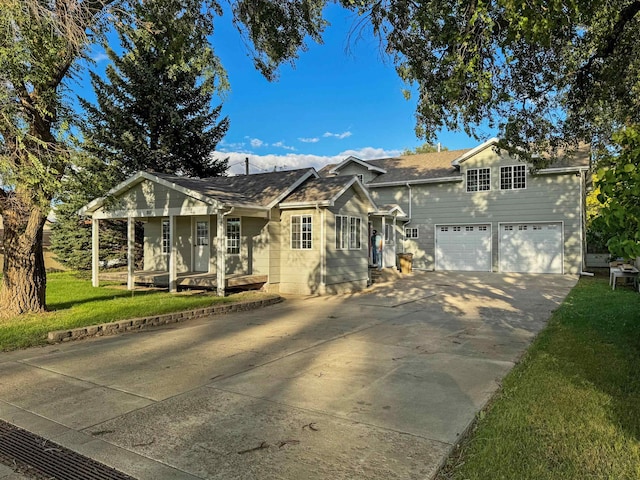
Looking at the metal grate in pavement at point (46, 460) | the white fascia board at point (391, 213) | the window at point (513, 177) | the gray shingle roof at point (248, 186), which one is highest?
the window at point (513, 177)

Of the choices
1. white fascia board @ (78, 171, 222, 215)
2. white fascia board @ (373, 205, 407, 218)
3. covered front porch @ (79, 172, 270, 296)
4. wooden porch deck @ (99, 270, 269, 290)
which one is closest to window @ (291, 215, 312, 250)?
covered front porch @ (79, 172, 270, 296)

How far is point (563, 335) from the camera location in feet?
24.6

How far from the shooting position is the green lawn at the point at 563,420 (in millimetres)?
3088

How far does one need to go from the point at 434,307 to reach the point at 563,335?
373 centimetres

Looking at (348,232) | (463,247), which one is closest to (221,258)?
(348,232)

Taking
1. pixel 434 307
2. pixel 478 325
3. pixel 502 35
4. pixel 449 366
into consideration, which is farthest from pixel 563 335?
pixel 502 35

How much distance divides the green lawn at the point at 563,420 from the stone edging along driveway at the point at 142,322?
21.6 ft

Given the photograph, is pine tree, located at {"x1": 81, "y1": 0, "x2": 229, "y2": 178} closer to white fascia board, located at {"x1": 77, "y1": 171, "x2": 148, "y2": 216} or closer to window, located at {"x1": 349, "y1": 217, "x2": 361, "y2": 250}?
white fascia board, located at {"x1": 77, "y1": 171, "x2": 148, "y2": 216}

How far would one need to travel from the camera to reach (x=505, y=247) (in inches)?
808

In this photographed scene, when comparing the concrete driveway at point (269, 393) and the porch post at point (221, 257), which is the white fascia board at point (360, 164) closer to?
the porch post at point (221, 257)

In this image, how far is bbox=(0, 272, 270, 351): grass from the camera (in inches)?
295

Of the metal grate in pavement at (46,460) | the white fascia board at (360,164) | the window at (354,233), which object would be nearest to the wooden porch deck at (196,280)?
the window at (354,233)

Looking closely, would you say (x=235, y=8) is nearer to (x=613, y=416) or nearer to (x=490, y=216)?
(x=613, y=416)

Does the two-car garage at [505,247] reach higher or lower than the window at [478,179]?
lower
